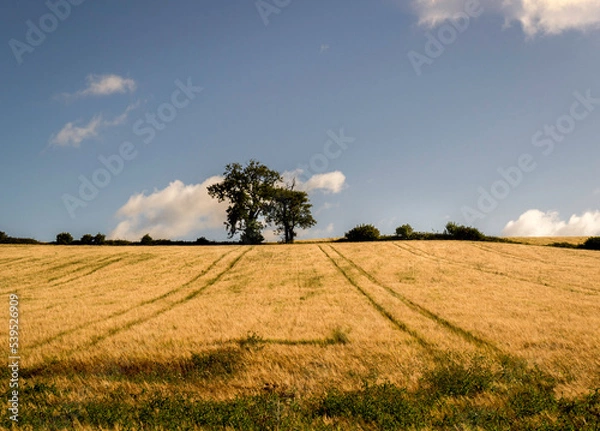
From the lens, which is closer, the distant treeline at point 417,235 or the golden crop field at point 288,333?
the golden crop field at point 288,333

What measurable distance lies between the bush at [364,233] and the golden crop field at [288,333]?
35438 millimetres

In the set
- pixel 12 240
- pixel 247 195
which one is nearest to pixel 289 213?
pixel 247 195

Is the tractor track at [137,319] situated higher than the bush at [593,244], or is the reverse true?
the bush at [593,244]

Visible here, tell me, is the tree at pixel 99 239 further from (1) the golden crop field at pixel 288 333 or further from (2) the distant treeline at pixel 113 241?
(1) the golden crop field at pixel 288 333

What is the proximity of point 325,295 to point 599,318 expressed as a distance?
12222mm

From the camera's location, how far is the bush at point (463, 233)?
6228cm

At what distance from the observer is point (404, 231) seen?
218 feet

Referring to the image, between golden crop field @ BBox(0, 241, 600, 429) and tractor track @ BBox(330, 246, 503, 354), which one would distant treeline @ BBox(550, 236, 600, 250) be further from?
tractor track @ BBox(330, 246, 503, 354)

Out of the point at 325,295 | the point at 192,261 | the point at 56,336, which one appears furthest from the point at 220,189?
the point at 56,336

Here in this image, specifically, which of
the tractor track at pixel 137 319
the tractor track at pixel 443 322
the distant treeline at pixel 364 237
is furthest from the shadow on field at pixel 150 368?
the distant treeline at pixel 364 237

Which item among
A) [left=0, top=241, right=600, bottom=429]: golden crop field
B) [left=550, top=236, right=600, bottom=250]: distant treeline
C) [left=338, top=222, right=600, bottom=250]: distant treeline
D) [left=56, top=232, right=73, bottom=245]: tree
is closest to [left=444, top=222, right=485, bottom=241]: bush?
[left=338, top=222, right=600, bottom=250]: distant treeline

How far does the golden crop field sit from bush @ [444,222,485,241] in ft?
109

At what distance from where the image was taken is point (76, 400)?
25.6 feet

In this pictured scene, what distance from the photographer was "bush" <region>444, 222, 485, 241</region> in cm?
6228
